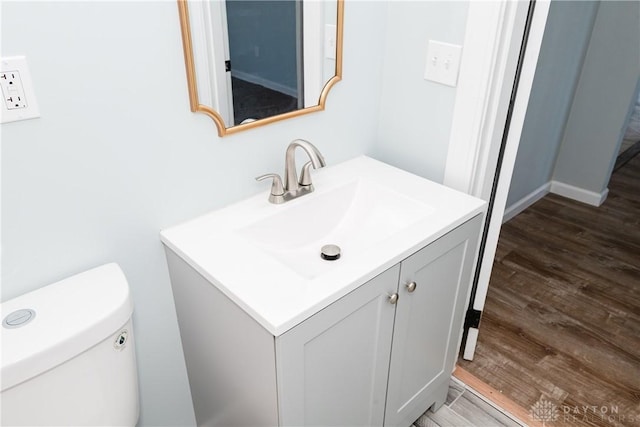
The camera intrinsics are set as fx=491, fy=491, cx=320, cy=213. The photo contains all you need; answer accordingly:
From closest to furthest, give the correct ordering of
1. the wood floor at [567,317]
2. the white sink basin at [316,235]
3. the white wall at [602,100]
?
the white sink basin at [316,235]
the wood floor at [567,317]
the white wall at [602,100]

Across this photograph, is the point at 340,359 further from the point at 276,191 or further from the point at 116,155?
the point at 116,155

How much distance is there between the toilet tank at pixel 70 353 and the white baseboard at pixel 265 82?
0.56 metres

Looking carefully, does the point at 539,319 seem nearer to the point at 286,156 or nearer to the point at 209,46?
the point at 286,156

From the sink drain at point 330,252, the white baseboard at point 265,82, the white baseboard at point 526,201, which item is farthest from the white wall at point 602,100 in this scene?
the sink drain at point 330,252

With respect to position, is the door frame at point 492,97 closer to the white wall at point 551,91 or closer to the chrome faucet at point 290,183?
the chrome faucet at point 290,183

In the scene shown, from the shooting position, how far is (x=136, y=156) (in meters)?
1.14

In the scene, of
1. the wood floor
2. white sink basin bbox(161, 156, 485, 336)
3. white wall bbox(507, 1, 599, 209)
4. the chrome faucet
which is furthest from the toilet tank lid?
white wall bbox(507, 1, 599, 209)

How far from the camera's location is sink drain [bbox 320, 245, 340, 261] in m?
1.31

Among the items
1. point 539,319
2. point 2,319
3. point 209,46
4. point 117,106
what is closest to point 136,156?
point 117,106

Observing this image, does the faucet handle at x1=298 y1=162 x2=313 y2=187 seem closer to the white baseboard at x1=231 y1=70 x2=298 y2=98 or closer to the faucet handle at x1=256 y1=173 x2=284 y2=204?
the faucet handle at x1=256 y1=173 x2=284 y2=204

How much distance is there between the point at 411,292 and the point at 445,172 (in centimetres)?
47

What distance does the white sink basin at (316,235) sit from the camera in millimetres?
1038

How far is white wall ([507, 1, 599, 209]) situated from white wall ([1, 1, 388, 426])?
1430 mm

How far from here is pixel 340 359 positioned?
1177 mm
